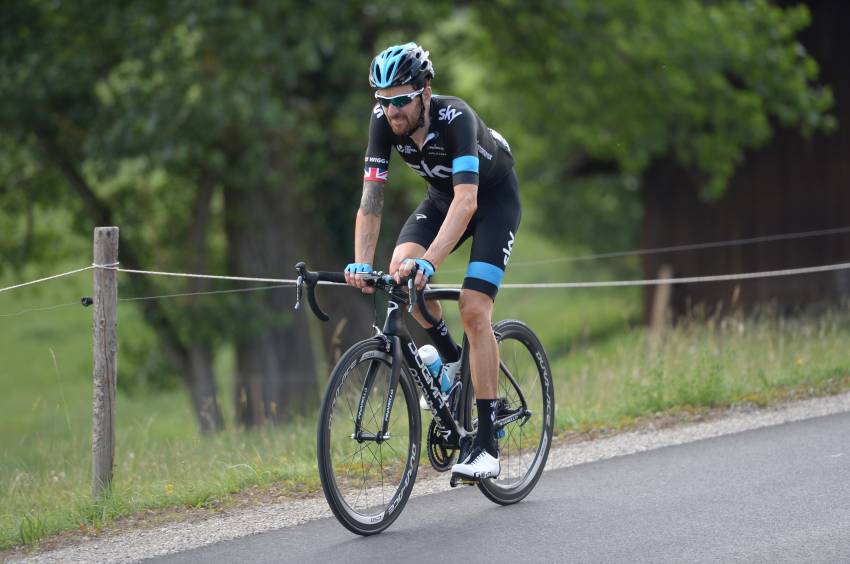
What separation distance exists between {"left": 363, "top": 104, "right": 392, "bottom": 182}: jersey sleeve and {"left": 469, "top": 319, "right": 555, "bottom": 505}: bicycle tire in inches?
41.1

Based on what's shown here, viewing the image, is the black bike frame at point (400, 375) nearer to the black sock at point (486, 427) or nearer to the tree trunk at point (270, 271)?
the black sock at point (486, 427)

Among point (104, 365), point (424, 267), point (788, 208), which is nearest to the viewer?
point (424, 267)

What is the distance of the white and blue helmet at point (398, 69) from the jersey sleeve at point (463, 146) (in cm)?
23

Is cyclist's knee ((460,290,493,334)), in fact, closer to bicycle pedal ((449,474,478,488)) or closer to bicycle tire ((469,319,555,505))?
bicycle tire ((469,319,555,505))

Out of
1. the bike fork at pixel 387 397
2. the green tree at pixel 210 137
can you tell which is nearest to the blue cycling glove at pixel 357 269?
the bike fork at pixel 387 397

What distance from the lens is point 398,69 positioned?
17.3ft

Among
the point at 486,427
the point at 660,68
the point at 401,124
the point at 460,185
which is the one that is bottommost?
the point at 486,427

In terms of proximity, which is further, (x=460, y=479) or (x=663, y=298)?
(x=663, y=298)

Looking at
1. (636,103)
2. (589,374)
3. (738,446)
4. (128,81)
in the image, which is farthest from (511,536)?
(636,103)

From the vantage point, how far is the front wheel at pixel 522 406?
6.08 meters

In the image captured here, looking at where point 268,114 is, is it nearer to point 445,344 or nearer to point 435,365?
point 445,344

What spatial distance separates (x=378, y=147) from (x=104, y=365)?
6.33ft

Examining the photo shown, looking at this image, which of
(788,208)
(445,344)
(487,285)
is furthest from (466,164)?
(788,208)

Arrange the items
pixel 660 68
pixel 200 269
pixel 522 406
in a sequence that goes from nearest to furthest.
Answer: pixel 522 406
pixel 200 269
pixel 660 68
